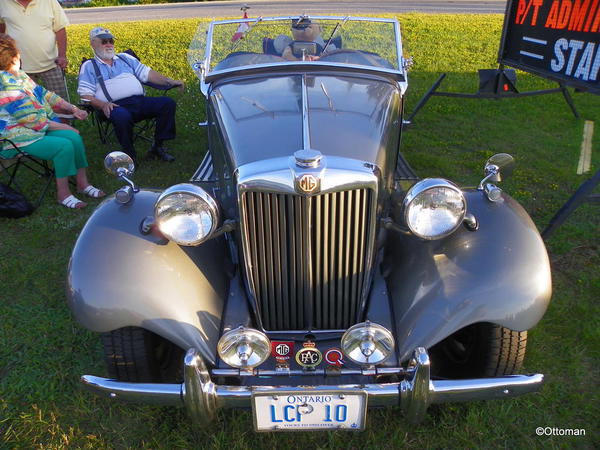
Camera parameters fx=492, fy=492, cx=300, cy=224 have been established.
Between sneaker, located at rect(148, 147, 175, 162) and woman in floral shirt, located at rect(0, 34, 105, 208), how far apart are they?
94 centimetres

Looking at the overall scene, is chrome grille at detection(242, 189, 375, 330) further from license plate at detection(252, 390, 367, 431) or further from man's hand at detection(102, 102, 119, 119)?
man's hand at detection(102, 102, 119, 119)

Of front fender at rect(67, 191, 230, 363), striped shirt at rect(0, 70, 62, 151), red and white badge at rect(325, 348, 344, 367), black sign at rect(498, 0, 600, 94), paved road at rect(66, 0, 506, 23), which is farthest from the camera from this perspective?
paved road at rect(66, 0, 506, 23)

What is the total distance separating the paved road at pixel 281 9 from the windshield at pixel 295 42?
13139mm

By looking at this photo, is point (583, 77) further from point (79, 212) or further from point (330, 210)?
point (79, 212)

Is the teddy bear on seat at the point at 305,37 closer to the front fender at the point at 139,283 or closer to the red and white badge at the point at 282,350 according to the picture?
the front fender at the point at 139,283

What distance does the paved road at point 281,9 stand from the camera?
16766 millimetres

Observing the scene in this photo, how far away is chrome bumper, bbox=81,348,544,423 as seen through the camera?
1.93m

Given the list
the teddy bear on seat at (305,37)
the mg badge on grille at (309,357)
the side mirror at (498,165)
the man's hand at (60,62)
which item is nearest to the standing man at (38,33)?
the man's hand at (60,62)

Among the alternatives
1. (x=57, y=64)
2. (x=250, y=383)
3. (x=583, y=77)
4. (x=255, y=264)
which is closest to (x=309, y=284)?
(x=255, y=264)

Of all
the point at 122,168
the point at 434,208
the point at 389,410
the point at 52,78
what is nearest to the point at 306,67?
the point at 122,168

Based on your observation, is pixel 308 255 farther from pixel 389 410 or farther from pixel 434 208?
pixel 389 410

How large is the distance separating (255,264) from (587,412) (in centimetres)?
187

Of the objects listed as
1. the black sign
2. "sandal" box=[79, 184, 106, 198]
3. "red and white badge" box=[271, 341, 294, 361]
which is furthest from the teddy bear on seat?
"sandal" box=[79, 184, 106, 198]

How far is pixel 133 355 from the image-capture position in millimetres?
2371
